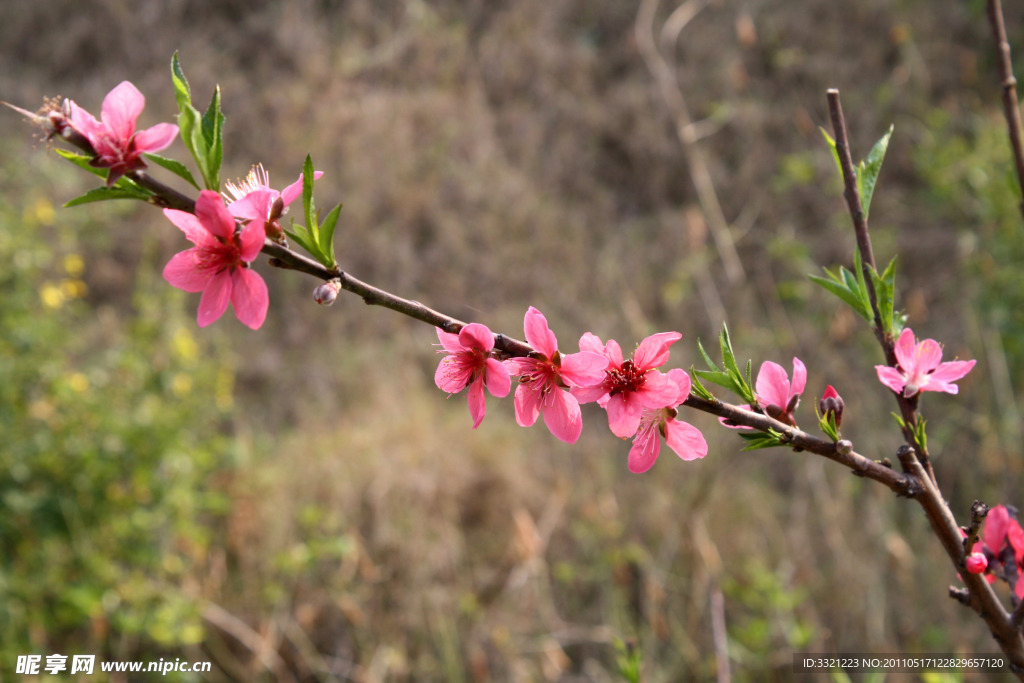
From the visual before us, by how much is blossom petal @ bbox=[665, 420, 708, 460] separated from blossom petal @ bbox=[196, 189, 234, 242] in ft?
1.27

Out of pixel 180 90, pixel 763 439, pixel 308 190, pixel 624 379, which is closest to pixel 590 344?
pixel 624 379

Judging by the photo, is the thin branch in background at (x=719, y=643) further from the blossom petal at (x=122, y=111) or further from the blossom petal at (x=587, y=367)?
the blossom petal at (x=122, y=111)

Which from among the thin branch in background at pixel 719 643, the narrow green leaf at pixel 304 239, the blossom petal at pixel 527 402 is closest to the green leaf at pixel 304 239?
the narrow green leaf at pixel 304 239

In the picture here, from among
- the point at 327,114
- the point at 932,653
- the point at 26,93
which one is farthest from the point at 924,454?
the point at 26,93

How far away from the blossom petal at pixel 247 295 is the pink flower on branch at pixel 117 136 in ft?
0.35

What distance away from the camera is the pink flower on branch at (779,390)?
62cm

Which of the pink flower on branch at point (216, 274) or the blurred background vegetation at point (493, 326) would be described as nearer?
the pink flower on branch at point (216, 274)

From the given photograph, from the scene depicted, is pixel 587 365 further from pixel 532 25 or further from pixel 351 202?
pixel 532 25

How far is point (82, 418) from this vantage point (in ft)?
7.76

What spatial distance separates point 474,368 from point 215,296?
22cm

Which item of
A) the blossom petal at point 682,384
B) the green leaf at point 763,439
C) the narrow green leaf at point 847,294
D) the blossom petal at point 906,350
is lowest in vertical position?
the green leaf at point 763,439

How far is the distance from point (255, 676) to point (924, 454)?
8.32ft

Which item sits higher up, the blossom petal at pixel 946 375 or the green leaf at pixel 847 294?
the green leaf at pixel 847 294

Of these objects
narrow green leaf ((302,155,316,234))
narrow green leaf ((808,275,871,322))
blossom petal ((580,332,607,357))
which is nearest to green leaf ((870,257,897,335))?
narrow green leaf ((808,275,871,322))
